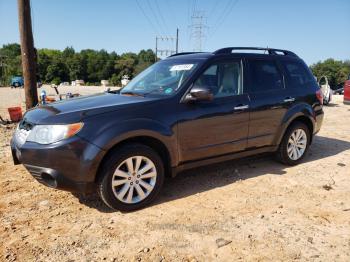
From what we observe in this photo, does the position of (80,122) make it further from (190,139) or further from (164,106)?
(190,139)

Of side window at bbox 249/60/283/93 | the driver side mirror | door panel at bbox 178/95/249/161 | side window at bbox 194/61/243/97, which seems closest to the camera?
the driver side mirror

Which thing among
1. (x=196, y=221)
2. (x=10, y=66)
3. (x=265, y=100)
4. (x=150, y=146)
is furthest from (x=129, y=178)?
(x=10, y=66)

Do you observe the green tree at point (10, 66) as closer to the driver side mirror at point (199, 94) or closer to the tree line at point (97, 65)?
the tree line at point (97, 65)

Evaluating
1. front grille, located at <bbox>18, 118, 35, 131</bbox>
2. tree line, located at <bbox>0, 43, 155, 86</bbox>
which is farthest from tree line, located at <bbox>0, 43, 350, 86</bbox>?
front grille, located at <bbox>18, 118, 35, 131</bbox>

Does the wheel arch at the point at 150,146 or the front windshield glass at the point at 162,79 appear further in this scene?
the front windshield glass at the point at 162,79

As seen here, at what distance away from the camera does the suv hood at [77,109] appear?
3.31 meters

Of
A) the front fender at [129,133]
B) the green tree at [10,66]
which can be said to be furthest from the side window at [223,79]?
the green tree at [10,66]

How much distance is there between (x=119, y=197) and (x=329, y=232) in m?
2.22

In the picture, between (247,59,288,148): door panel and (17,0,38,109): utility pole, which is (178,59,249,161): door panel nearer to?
(247,59,288,148): door panel

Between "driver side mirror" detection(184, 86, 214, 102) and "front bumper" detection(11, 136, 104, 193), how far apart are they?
50.3 inches

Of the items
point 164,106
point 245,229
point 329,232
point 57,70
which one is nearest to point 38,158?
point 164,106

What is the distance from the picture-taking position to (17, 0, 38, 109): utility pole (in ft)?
24.9

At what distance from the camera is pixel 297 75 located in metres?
5.35

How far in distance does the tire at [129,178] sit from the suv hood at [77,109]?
496 mm
